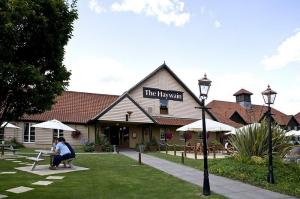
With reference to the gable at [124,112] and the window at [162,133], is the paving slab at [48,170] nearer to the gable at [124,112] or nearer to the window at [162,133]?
the gable at [124,112]

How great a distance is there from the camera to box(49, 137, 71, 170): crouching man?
15977 millimetres

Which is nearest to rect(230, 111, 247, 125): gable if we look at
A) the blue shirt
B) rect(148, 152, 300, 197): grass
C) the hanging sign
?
the hanging sign

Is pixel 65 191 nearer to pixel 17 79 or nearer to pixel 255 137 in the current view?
pixel 17 79

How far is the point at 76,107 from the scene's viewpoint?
108 ft

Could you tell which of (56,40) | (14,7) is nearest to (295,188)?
(56,40)

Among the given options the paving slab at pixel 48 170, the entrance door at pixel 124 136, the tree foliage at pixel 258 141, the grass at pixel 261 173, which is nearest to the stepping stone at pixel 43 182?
the paving slab at pixel 48 170

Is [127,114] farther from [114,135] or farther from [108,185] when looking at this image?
[108,185]

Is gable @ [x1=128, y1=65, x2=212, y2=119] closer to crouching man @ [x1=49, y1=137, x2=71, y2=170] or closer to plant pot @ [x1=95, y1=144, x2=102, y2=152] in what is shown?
plant pot @ [x1=95, y1=144, x2=102, y2=152]

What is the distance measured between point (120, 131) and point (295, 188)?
76.7ft

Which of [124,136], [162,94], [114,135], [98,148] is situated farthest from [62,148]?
[162,94]

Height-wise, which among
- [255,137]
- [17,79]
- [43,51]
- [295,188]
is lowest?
[295,188]

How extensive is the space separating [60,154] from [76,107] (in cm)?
1718

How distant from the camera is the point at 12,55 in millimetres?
10875

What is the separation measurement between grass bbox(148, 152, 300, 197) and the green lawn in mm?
2414
